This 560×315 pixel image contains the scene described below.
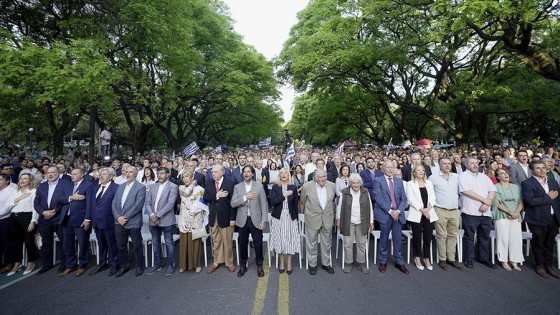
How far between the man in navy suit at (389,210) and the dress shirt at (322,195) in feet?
3.01

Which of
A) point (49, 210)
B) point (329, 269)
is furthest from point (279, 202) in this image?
point (49, 210)

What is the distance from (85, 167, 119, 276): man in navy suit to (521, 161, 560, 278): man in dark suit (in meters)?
7.11

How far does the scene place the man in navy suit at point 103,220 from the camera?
16.4 feet

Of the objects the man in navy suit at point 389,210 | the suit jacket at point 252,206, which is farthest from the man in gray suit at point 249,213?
the man in navy suit at point 389,210

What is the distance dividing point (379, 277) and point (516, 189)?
2.94 metres

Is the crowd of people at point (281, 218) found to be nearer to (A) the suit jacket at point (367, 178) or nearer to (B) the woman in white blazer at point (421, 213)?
(B) the woman in white blazer at point (421, 213)

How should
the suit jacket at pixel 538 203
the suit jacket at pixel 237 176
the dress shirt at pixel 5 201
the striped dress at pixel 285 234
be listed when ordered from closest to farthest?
1. the suit jacket at pixel 538 203
2. the striped dress at pixel 285 234
3. the dress shirt at pixel 5 201
4. the suit jacket at pixel 237 176

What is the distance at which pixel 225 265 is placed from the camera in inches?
205

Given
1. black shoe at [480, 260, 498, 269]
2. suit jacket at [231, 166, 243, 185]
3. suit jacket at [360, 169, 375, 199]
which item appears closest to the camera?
black shoe at [480, 260, 498, 269]

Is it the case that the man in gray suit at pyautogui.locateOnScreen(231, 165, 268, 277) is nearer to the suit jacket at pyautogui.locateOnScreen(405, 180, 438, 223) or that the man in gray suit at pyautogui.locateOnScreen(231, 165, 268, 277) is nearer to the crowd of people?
the crowd of people

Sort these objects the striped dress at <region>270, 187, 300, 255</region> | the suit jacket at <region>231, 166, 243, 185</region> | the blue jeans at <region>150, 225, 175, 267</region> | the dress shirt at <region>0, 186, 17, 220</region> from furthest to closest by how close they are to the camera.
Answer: the suit jacket at <region>231, 166, 243, 185</region> → the dress shirt at <region>0, 186, 17, 220</region> → the blue jeans at <region>150, 225, 175, 267</region> → the striped dress at <region>270, 187, 300, 255</region>

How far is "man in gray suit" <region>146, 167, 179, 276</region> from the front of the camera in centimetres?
497

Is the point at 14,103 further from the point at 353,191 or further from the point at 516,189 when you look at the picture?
the point at 516,189

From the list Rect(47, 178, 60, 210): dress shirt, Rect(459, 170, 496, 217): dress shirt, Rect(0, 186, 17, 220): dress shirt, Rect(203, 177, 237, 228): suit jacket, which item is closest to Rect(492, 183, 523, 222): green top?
Rect(459, 170, 496, 217): dress shirt
